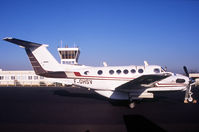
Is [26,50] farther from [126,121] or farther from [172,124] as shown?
[172,124]

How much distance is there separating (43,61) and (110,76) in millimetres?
5004

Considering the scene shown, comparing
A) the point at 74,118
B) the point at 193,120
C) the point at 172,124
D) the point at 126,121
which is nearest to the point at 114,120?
the point at 126,121

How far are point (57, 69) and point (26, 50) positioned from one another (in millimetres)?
2514

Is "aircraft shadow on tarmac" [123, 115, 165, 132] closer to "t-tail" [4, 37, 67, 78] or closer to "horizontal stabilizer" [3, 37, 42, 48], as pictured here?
"t-tail" [4, 37, 67, 78]

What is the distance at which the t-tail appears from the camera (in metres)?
10.9

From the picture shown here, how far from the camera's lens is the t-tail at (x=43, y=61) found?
10875 millimetres

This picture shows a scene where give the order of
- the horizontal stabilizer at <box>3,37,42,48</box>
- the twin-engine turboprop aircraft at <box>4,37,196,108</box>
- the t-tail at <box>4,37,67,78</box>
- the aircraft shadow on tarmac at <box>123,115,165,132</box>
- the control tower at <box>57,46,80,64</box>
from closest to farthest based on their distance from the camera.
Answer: the aircraft shadow on tarmac at <box>123,115,165,132</box>
the horizontal stabilizer at <box>3,37,42,48</box>
the twin-engine turboprop aircraft at <box>4,37,196,108</box>
the t-tail at <box>4,37,67,78</box>
the control tower at <box>57,46,80,64</box>

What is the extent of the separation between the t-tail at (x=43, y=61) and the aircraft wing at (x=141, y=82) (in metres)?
4.53

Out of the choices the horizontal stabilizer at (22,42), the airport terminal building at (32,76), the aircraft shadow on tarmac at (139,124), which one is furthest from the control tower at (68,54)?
the aircraft shadow on tarmac at (139,124)

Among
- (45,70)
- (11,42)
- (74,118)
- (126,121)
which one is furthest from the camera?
(45,70)

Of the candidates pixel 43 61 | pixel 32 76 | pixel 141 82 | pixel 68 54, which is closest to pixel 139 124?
pixel 141 82

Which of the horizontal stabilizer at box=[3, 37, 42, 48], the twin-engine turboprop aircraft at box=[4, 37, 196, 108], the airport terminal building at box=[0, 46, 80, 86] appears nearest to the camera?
the horizontal stabilizer at box=[3, 37, 42, 48]

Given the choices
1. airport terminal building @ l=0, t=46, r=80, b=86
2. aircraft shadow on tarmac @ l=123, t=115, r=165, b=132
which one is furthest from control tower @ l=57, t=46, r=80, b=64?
aircraft shadow on tarmac @ l=123, t=115, r=165, b=132

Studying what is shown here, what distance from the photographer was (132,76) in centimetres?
1039
